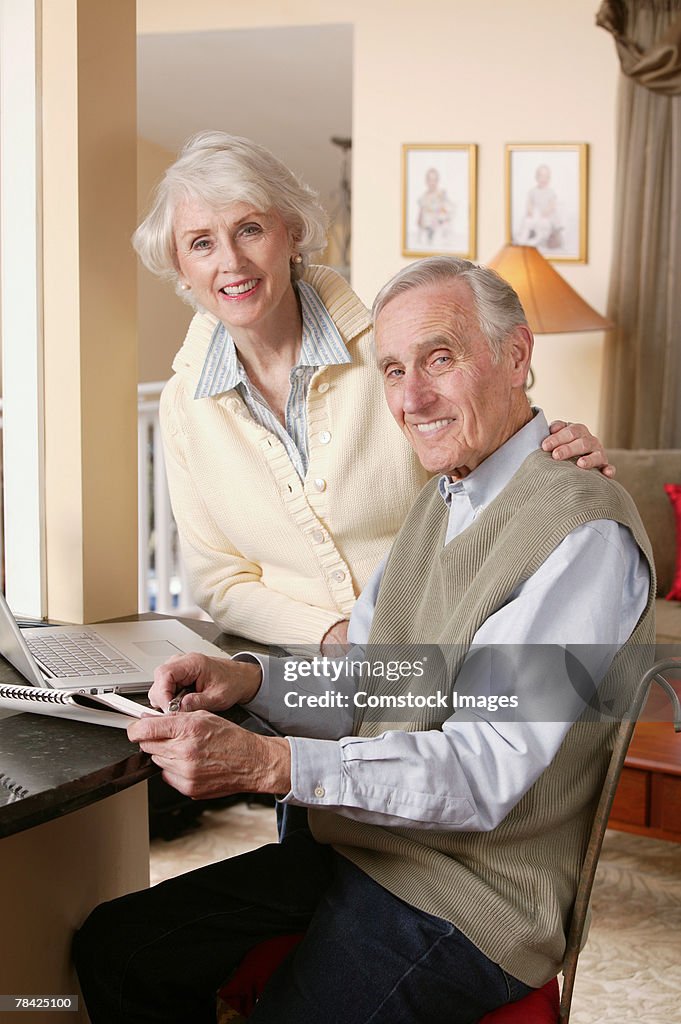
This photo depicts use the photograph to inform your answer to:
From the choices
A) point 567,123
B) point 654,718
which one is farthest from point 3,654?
point 567,123

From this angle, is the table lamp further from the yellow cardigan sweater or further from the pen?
the pen

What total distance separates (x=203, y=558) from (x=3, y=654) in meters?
0.45

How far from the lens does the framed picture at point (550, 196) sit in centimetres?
459

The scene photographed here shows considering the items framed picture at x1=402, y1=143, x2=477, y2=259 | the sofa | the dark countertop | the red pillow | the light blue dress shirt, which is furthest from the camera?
framed picture at x1=402, y1=143, x2=477, y2=259

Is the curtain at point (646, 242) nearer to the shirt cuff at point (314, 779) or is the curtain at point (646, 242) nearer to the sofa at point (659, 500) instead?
the sofa at point (659, 500)

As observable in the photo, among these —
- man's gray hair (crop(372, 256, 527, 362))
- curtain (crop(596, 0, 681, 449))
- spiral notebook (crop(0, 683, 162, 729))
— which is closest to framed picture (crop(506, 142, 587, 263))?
curtain (crop(596, 0, 681, 449))

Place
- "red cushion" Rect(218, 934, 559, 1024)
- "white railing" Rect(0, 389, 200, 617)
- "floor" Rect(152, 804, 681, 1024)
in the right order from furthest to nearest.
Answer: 1. "white railing" Rect(0, 389, 200, 617)
2. "floor" Rect(152, 804, 681, 1024)
3. "red cushion" Rect(218, 934, 559, 1024)

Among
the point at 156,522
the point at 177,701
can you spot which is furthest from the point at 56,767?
the point at 156,522

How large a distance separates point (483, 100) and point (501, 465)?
3.73 m

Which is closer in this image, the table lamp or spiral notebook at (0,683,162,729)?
spiral notebook at (0,683,162,729)

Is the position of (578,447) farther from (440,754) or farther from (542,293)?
(542,293)

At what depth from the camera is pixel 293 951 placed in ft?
4.36

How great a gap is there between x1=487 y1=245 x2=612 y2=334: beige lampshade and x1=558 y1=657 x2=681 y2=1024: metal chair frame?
318cm

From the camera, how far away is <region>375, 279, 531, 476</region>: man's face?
136 centimetres
